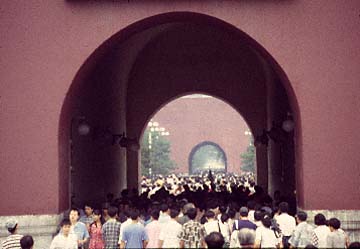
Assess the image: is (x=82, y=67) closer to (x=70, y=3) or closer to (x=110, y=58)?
(x=70, y=3)

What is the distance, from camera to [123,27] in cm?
1048

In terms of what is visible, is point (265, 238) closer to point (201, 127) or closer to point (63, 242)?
point (63, 242)

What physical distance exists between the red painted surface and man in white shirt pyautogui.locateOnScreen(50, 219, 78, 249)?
7.76 feet

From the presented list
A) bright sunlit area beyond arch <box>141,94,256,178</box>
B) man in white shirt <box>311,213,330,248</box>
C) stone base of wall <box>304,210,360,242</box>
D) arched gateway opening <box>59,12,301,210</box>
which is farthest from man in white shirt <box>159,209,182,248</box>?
bright sunlit area beyond arch <box>141,94,256,178</box>

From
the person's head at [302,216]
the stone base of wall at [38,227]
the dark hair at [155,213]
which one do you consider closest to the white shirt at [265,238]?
the person's head at [302,216]

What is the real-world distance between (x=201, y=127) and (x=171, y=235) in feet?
152

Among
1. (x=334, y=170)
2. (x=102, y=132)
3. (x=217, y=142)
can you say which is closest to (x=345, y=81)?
(x=334, y=170)

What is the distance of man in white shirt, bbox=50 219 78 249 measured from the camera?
7727 millimetres

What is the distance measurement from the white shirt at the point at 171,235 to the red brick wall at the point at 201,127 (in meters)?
45.8

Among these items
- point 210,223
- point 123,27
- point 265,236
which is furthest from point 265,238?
point 123,27

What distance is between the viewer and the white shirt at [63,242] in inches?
304

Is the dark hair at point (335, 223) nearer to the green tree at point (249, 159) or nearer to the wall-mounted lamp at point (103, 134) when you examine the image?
the wall-mounted lamp at point (103, 134)

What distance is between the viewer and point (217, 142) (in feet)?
177

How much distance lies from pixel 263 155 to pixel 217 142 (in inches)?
1242
